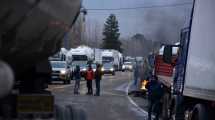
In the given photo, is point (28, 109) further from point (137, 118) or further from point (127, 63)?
point (127, 63)

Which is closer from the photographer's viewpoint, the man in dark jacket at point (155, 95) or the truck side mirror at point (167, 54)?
the truck side mirror at point (167, 54)

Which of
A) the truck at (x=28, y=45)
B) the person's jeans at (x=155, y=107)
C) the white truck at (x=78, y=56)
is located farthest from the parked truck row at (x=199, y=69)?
the white truck at (x=78, y=56)

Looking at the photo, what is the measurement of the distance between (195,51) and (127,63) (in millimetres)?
116538

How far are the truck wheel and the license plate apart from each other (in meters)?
5.14

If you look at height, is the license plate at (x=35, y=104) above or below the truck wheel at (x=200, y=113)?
above

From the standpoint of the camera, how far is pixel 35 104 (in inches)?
291

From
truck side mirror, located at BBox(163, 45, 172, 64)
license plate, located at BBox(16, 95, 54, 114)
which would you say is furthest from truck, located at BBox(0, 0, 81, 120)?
truck side mirror, located at BBox(163, 45, 172, 64)

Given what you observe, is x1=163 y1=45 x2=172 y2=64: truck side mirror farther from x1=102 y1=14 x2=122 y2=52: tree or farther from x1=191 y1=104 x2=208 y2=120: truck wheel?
x1=102 y1=14 x2=122 y2=52: tree

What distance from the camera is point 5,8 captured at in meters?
6.24

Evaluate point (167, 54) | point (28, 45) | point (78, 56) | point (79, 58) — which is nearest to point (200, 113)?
point (167, 54)

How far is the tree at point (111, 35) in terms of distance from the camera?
140m

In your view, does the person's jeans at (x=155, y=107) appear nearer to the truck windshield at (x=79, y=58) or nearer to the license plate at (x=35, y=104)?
the license plate at (x=35, y=104)

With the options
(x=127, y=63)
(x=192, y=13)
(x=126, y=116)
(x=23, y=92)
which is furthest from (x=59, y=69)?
(x=127, y=63)

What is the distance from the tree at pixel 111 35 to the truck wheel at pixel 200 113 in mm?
125904
